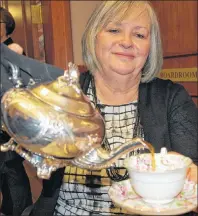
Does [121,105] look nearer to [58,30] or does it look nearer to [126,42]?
[126,42]

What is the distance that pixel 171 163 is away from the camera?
712 millimetres

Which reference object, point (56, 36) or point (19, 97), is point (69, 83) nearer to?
point (19, 97)

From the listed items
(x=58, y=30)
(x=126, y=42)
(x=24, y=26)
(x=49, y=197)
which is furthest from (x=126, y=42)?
(x=24, y=26)

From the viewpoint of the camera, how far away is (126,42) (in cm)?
98

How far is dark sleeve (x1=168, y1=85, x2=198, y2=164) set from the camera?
3.19 ft

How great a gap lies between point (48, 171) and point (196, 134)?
537 millimetres

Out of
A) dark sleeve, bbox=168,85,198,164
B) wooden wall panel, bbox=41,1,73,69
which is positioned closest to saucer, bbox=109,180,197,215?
dark sleeve, bbox=168,85,198,164

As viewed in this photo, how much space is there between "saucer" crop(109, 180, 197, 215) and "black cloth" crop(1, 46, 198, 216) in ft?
0.88

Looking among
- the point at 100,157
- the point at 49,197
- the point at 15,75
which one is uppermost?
the point at 15,75

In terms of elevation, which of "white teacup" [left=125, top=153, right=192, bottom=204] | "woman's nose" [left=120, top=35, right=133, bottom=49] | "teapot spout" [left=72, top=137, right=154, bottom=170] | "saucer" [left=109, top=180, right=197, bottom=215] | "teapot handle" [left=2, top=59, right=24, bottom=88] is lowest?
"saucer" [left=109, top=180, right=197, bottom=215]

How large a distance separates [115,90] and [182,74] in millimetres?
1056

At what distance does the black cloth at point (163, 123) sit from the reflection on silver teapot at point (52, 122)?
412mm

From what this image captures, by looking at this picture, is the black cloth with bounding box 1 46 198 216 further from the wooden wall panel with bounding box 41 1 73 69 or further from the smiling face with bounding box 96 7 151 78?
the wooden wall panel with bounding box 41 1 73 69

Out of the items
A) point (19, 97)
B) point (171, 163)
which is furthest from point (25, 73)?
point (171, 163)
